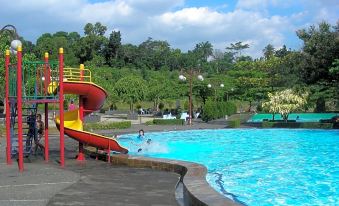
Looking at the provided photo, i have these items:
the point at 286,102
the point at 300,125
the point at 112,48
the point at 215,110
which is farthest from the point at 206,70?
the point at 300,125

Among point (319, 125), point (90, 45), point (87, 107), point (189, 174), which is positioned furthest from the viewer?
point (90, 45)

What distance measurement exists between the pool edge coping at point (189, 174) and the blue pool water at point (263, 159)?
101cm

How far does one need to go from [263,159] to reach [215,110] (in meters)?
24.2

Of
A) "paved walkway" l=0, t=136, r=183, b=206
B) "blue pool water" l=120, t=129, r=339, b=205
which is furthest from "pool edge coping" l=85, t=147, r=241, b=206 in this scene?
"blue pool water" l=120, t=129, r=339, b=205

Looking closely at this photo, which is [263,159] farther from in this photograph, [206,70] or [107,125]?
[206,70]

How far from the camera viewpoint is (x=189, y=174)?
10539 millimetres

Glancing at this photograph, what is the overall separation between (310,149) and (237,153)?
3713 millimetres

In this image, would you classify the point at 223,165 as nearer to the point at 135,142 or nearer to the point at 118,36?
the point at 135,142

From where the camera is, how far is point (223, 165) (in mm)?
16391

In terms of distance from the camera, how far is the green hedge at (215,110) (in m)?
39.8

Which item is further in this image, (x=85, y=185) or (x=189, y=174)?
(x=189, y=174)

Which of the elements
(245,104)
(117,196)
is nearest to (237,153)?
(117,196)

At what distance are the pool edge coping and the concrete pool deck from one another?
20 centimetres

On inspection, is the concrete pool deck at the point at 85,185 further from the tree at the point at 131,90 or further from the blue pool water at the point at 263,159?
the tree at the point at 131,90
